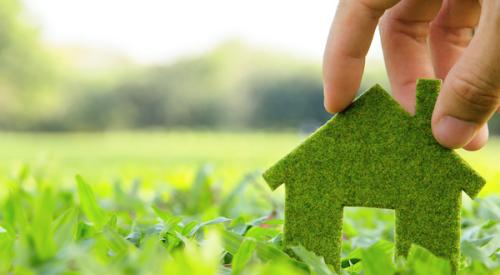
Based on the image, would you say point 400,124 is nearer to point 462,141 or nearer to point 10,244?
point 462,141

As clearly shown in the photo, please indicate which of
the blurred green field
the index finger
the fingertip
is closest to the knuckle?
the index finger

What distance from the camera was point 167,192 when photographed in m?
2.07

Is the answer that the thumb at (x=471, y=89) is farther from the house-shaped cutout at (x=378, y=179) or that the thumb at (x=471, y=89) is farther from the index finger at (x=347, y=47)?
the index finger at (x=347, y=47)

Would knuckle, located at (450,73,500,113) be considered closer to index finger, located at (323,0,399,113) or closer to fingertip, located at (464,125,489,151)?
index finger, located at (323,0,399,113)

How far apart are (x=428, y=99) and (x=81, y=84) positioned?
25.4 m

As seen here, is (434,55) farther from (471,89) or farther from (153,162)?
(153,162)

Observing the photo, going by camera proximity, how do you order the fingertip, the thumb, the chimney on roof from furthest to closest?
the fingertip, the chimney on roof, the thumb

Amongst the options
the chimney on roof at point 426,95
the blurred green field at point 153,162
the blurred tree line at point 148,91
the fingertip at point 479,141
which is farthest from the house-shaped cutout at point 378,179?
the blurred tree line at point 148,91

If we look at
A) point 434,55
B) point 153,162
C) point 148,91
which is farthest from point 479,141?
→ point 148,91

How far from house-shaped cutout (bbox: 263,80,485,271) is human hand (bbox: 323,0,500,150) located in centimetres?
4

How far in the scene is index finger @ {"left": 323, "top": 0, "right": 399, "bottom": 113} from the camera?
1.01 meters

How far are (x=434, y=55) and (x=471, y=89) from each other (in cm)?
65

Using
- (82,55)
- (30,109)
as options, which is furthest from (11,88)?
(82,55)

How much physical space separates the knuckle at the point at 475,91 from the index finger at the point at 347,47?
18 centimetres
